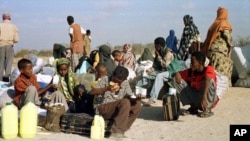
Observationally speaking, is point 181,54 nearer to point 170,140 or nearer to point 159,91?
point 159,91

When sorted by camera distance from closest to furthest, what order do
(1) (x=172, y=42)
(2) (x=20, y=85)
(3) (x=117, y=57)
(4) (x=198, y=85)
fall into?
(2) (x=20, y=85)
(4) (x=198, y=85)
(3) (x=117, y=57)
(1) (x=172, y=42)

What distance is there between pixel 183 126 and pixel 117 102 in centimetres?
135

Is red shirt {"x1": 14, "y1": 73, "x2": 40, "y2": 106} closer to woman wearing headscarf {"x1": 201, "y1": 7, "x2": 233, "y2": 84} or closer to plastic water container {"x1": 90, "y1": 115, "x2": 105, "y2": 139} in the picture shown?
plastic water container {"x1": 90, "y1": 115, "x2": 105, "y2": 139}

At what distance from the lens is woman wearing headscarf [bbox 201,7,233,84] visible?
412 inches

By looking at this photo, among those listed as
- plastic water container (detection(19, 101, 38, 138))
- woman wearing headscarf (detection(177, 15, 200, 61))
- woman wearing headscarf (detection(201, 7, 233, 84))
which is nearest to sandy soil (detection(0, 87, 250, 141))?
plastic water container (detection(19, 101, 38, 138))

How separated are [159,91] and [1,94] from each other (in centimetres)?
317

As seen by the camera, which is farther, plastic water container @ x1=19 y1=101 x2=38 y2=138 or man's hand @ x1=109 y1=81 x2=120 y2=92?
man's hand @ x1=109 y1=81 x2=120 y2=92

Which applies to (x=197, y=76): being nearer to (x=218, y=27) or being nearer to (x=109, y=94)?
(x=109, y=94)

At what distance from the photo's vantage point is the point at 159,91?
933 cm


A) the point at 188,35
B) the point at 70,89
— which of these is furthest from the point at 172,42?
the point at 70,89

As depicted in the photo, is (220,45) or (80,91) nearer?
(80,91)

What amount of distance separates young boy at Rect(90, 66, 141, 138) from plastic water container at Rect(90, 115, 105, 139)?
171mm

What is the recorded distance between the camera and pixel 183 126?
7.24 m

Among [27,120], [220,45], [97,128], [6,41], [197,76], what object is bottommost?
[97,128]
